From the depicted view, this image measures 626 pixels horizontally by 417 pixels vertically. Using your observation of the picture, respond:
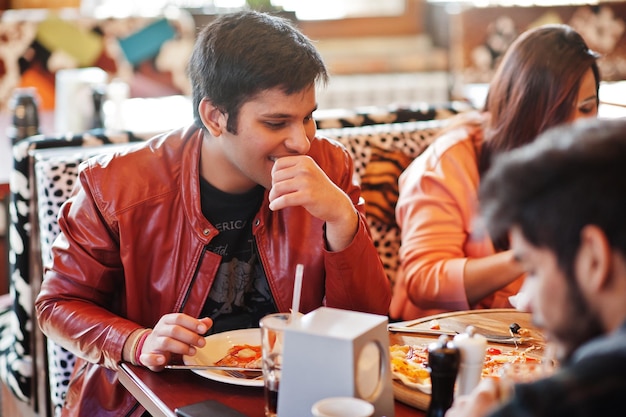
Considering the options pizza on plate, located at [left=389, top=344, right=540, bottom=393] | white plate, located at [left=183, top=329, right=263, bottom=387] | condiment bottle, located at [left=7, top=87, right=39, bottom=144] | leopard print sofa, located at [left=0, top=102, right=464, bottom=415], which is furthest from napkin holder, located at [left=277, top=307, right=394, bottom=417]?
condiment bottle, located at [left=7, top=87, right=39, bottom=144]

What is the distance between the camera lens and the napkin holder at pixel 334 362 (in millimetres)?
1103

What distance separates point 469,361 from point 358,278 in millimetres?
560

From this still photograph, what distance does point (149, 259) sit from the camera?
171cm

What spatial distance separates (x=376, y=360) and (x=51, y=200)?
1097 millimetres

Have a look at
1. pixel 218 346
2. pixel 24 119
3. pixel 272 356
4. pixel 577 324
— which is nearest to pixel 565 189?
pixel 577 324

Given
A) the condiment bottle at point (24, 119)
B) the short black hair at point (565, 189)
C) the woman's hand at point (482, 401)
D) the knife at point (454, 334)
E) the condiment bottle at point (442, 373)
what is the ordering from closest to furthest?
the short black hair at point (565, 189) → the woman's hand at point (482, 401) → the condiment bottle at point (442, 373) → the knife at point (454, 334) → the condiment bottle at point (24, 119)

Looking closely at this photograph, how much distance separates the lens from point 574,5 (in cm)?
Result: 489

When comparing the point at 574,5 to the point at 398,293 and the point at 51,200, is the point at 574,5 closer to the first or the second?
the point at 398,293

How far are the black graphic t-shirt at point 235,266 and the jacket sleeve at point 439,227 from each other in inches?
17.6

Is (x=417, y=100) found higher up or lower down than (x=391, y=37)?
lower down

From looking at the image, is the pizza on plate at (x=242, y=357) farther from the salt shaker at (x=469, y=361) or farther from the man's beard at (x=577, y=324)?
the man's beard at (x=577, y=324)

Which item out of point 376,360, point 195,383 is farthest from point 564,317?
point 195,383

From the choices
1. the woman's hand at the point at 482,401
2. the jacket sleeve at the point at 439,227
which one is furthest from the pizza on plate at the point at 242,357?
the jacket sleeve at the point at 439,227

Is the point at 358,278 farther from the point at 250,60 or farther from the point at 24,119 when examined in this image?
the point at 24,119
